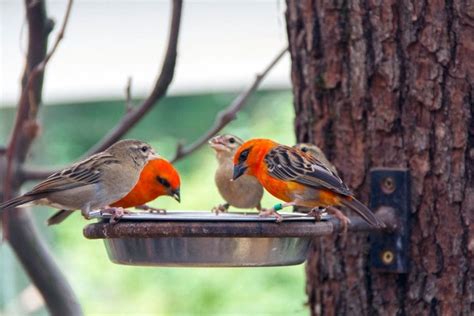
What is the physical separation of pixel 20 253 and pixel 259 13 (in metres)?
8.63

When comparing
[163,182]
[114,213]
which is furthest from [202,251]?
[163,182]

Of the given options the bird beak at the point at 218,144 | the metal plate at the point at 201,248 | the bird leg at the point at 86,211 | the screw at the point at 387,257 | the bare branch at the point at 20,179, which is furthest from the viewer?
the bird beak at the point at 218,144

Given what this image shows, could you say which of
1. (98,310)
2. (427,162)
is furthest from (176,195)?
(98,310)

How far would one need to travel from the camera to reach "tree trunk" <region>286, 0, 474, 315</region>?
422cm

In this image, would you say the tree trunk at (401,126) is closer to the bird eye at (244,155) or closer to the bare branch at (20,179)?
the bird eye at (244,155)

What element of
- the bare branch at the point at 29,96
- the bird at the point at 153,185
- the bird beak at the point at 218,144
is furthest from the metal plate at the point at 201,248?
the bird beak at the point at 218,144

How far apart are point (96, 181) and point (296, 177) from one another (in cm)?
96

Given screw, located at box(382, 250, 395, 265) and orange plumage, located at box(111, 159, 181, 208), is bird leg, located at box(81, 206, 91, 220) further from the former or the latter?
screw, located at box(382, 250, 395, 265)

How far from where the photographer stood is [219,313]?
9.72 m

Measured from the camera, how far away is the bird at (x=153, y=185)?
412 centimetres

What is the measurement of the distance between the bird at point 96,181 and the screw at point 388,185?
1034mm

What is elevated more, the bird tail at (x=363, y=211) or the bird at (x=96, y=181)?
the bird at (x=96, y=181)

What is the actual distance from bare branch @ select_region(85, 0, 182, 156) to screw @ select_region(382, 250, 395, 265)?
1246 mm

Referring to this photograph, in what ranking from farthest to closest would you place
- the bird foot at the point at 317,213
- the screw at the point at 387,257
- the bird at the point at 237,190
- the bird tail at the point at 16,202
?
the bird at the point at 237,190
the screw at the point at 387,257
the bird tail at the point at 16,202
the bird foot at the point at 317,213
